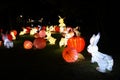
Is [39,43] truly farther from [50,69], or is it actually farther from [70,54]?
[50,69]

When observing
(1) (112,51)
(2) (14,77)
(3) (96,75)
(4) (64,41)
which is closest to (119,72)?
(3) (96,75)

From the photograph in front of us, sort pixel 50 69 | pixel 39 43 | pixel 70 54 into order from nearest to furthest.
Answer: pixel 50 69
pixel 70 54
pixel 39 43

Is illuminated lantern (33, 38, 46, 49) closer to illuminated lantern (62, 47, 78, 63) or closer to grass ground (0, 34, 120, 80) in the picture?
grass ground (0, 34, 120, 80)

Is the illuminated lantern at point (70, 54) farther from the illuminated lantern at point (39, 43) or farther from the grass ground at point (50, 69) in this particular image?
the illuminated lantern at point (39, 43)

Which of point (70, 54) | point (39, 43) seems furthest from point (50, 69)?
point (39, 43)

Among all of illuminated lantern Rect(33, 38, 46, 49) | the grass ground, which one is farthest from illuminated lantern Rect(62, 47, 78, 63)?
illuminated lantern Rect(33, 38, 46, 49)

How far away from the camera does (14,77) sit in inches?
319

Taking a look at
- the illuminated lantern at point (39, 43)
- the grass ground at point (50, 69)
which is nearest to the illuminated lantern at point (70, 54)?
the grass ground at point (50, 69)

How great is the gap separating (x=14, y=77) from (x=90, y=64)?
3050 mm

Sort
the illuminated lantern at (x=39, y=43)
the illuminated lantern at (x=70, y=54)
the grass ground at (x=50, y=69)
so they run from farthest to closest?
the illuminated lantern at (x=39, y=43), the illuminated lantern at (x=70, y=54), the grass ground at (x=50, y=69)

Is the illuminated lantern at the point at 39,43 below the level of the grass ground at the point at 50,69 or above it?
above

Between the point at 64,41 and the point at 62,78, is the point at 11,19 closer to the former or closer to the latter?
the point at 62,78

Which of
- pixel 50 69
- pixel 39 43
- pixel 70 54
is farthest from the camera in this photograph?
pixel 39 43

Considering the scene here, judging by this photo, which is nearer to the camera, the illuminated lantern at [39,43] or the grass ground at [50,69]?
the grass ground at [50,69]
